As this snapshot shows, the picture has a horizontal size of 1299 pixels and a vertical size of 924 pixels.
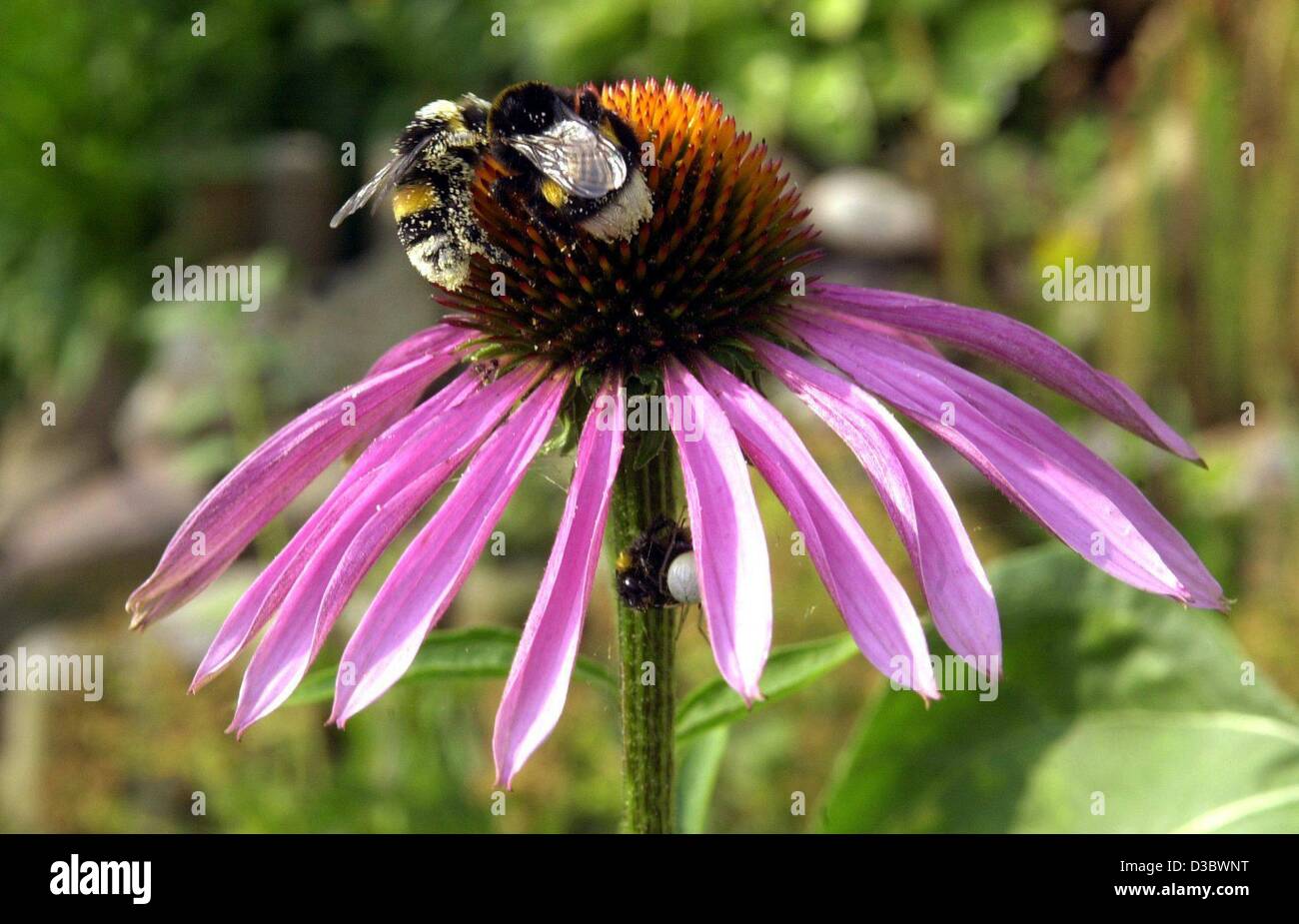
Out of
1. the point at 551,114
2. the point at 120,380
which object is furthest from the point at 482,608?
the point at 551,114

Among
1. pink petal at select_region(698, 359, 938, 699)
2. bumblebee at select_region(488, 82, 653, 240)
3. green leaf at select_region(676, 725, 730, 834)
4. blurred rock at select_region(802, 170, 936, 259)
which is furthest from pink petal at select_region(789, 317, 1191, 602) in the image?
blurred rock at select_region(802, 170, 936, 259)

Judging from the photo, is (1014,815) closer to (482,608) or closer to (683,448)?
(683,448)

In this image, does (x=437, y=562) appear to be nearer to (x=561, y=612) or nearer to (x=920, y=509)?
(x=561, y=612)

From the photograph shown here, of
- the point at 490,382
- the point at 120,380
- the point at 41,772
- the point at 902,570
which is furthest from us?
the point at 120,380

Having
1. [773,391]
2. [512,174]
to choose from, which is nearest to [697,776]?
[512,174]

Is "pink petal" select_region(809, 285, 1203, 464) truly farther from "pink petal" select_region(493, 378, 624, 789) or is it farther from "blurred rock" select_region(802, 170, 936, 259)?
"blurred rock" select_region(802, 170, 936, 259)
